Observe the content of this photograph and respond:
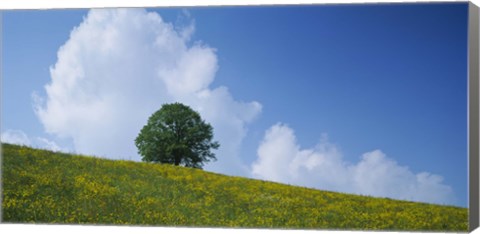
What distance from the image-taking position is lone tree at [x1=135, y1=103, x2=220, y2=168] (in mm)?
23188

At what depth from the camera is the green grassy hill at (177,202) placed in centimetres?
1930

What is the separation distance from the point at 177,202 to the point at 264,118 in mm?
3227

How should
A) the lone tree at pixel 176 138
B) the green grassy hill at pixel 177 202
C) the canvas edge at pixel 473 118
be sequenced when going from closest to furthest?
1. the canvas edge at pixel 473 118
2. the green grassy hill at pixel 177 202
3. the lone tree at pixel 176 138

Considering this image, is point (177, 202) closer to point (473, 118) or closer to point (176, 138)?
point (176, 138)

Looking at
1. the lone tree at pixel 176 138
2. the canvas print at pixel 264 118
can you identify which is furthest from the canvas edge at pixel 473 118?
the lone tree at pixel 176 138

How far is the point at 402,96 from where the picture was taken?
19.2 metres

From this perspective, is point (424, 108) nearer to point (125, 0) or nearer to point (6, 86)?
point (125, 0)

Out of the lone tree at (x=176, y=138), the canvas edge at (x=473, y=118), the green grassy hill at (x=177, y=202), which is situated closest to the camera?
the canvas edge at (x=473, y=118)

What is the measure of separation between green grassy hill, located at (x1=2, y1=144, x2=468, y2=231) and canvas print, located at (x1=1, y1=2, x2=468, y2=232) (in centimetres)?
5

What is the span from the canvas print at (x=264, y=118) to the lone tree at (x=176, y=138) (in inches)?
17.3

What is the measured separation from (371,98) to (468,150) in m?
3.25

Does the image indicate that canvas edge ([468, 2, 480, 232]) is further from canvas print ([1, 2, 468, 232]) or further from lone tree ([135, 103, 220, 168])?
lone tree ([135, 103, 220, 168])

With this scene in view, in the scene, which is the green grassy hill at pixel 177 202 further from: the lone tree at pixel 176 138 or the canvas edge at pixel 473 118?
the lone tree at pixel 176 138

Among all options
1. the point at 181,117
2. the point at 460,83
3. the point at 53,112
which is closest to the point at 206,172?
the point at 181,117
